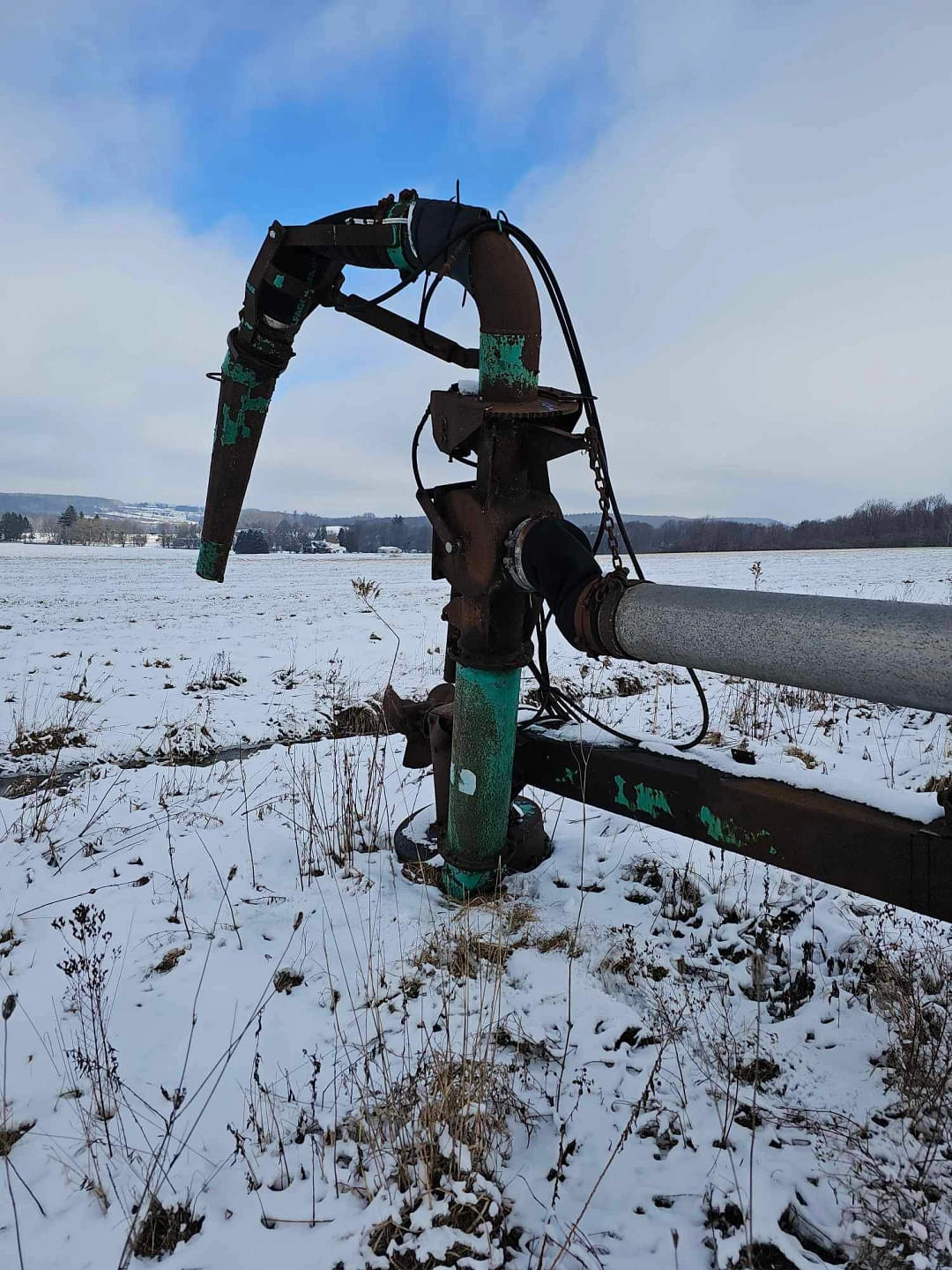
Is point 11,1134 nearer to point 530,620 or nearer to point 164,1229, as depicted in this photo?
point 164,1229

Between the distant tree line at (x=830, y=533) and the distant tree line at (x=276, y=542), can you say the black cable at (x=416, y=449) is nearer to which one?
the distant tree line at (x=276, y=542)

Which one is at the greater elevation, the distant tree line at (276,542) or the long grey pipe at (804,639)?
the distant tree line at (276,542)

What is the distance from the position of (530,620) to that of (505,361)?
977mm

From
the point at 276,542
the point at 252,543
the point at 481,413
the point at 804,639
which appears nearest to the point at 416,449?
the point at 481,413

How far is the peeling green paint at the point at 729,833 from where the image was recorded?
2025 millimetres

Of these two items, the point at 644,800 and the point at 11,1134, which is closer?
the point at 11,1134

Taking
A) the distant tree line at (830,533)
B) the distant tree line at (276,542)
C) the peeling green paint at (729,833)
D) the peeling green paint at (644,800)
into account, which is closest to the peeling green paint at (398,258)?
the peeling green paint at (644,800)

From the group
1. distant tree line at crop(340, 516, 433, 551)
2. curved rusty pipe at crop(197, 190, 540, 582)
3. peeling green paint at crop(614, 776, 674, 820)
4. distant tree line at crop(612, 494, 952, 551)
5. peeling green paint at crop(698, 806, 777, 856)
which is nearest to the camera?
peeling green paint at crop(698, 806, 777, 856)

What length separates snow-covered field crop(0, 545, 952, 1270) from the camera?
147 centimetres

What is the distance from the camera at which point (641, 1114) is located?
1747mm

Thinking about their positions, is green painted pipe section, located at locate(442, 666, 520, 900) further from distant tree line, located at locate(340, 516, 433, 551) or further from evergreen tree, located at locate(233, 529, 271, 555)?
distant tree line, located at locate(340, 516, 433, 551)

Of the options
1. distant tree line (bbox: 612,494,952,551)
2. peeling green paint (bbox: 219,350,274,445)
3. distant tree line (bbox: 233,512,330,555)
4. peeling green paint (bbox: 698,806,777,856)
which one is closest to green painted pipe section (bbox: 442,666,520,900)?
peeling green paint (bbox: 698,806,777,856)

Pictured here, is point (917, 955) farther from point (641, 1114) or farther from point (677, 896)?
point (641, 1114)

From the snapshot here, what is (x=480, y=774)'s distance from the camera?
2.62 metres
